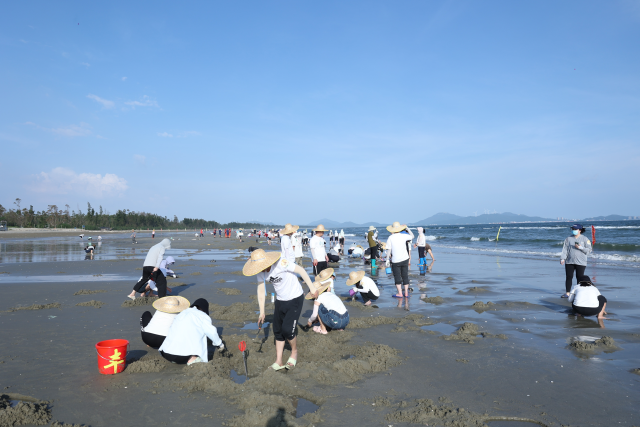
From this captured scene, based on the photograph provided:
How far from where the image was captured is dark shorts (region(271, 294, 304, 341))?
5344 mm

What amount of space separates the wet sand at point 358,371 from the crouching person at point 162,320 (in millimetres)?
300

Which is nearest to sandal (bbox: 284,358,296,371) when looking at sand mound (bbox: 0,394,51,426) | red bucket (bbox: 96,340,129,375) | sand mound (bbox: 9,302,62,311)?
red bucket (bbox: 96,340,129,375)

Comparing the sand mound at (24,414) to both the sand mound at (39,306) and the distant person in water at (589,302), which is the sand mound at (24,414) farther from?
the distant person in water at (589,302)

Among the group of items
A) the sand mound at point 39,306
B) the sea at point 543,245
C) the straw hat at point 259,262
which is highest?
the straw hat at point 259,262

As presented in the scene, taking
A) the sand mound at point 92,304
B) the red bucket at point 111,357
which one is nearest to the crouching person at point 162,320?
the red bucket at point 111,357

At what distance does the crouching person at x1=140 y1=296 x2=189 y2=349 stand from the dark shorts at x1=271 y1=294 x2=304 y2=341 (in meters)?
1.69

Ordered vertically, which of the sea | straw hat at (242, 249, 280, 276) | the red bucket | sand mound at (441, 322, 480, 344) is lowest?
the sea

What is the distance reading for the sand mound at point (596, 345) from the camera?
6107 mm

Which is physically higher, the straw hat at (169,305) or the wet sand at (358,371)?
the straw hat at (169,305)

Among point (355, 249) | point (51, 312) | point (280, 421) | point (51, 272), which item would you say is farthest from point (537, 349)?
point (51, 272)

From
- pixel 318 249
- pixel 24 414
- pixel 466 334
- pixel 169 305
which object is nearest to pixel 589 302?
pixel 466 334

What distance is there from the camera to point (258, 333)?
7.20 meters

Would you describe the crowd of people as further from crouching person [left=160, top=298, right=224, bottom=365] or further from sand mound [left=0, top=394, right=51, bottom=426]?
sand mound [left=0, top=394, right=51, bottom=426]

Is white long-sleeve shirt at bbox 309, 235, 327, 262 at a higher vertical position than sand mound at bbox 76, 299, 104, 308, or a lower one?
higher
